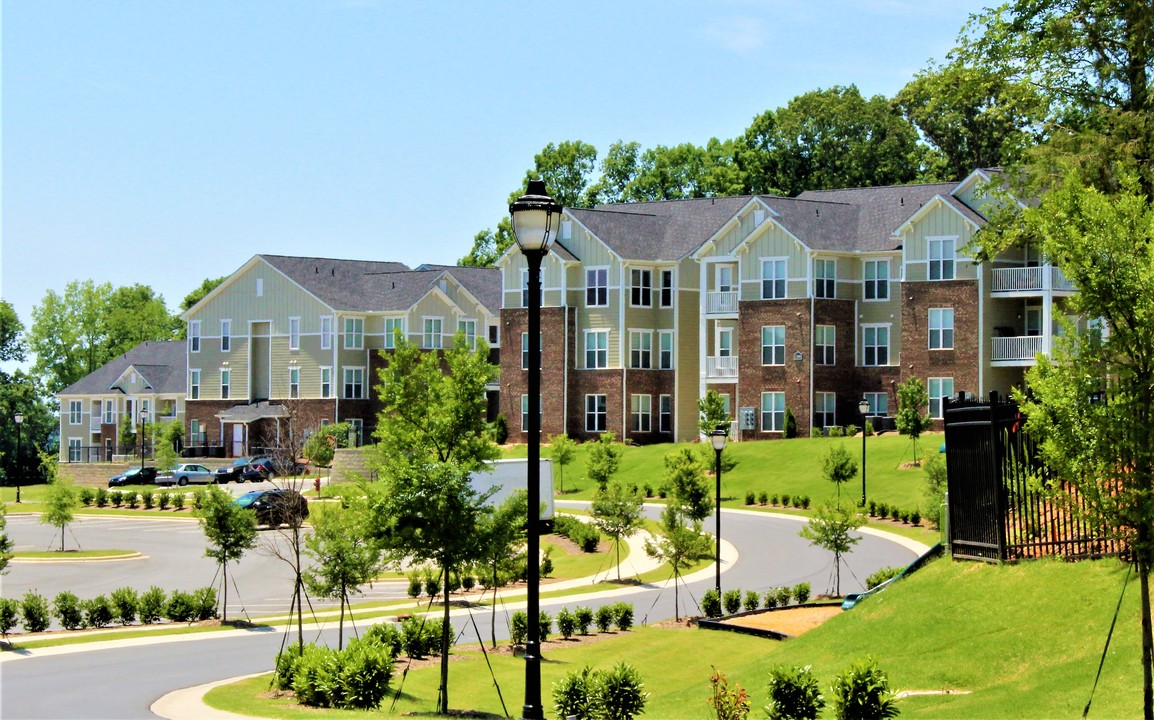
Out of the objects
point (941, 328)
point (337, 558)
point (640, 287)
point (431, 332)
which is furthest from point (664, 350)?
point (337, 558)

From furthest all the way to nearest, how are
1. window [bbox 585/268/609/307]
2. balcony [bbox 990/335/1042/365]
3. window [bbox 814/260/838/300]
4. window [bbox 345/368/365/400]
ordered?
window [bbox 345/368/365/400] < window [bbox 585/268/609/307] < window [bbox 814/260/838/300] < balcony [bbox 990/335/1042/365]

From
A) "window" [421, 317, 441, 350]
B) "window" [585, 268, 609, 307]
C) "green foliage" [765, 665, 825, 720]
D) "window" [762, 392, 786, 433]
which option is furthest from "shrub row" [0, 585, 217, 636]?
"window" [421, 317, 441, 350]

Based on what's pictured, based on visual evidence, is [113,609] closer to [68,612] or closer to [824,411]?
[68,612]

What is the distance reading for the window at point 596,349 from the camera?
232 feet

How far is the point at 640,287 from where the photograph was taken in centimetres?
7088

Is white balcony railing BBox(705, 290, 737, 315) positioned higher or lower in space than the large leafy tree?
higher

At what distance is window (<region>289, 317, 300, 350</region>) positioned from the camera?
83812 mm

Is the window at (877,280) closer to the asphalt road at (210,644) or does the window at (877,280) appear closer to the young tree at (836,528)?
the asphalt road at (210,644)

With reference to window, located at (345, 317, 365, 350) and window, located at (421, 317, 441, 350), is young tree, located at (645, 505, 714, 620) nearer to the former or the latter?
window, located at (421, 317, 441, 350)

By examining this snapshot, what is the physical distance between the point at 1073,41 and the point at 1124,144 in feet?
15.0

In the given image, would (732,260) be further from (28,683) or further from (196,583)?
(28,683)

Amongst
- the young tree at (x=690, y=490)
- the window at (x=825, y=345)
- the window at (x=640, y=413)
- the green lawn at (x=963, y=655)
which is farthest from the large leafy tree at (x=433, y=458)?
the window at (x=640, y=413)

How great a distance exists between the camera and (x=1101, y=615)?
17391mm

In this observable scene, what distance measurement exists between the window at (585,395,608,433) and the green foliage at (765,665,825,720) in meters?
55.6
